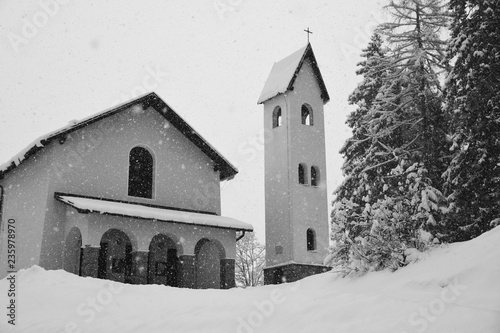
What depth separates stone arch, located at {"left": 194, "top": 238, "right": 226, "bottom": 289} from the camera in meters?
21.0

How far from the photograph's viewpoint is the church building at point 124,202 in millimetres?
17406

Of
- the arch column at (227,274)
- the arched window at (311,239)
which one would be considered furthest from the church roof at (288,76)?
the arch column at (227,274)

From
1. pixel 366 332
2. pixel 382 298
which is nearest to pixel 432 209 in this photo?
pixel 382 298

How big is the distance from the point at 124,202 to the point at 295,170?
9754 mm

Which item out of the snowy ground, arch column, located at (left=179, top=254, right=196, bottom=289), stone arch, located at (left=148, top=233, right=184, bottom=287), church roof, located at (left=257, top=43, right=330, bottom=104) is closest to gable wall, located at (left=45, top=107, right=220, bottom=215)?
stone arch, located at (left=148, top=233, right=184, bottom=287)

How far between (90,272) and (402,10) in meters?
13.1

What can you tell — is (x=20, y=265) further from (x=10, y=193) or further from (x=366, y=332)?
(x=366, y=332)

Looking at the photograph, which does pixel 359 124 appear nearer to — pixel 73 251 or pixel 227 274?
pixel 227 274

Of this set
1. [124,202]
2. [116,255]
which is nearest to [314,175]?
[124,202]

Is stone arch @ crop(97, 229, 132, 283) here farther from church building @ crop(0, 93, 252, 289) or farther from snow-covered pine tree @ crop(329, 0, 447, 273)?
snow-covered pine tree @ crop(329, 0, 447, 273)

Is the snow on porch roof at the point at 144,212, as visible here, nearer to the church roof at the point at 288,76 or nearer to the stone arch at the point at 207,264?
the stone arch at the point at 207,264

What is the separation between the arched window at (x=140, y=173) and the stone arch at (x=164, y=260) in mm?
1884

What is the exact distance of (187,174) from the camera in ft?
69.2

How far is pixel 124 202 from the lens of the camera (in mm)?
19016
